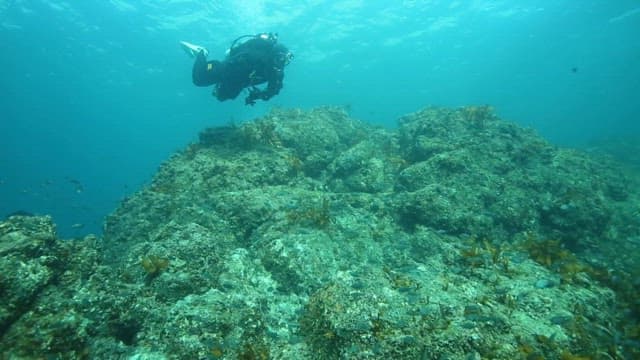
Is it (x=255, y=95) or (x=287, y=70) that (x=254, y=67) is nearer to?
(x=255, y=95)

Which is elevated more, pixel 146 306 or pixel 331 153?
pixel 331 153

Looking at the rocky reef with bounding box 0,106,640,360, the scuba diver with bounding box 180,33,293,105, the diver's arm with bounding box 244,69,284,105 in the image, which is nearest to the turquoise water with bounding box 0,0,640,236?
the scuba diver with bounding box 180,33,293,105

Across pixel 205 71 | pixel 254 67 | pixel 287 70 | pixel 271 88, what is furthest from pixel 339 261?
pixel 287 70

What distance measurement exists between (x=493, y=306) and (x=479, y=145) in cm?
666

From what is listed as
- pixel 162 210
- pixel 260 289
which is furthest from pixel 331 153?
pixel 260 289

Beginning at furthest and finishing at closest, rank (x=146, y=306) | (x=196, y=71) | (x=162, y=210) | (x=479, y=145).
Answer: (x=196, y=71), (x=479, y=145), (x=162, y=210), (x=146, y=306)

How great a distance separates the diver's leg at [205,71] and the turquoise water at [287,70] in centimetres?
154

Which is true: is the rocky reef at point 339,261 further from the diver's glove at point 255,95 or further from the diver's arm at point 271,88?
the diver's arm at point 271,88

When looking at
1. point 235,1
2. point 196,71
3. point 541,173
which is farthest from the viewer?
point 235,1

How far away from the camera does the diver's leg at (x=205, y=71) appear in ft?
35.9

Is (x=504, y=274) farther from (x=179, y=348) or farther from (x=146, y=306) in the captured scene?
(x=146, y=306)

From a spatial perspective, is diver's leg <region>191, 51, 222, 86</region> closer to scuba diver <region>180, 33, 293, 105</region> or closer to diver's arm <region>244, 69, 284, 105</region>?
scuba diver <region>180, 33, 293, 105</region>

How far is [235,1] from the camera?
2859cm

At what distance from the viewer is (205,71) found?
36.8 ft
